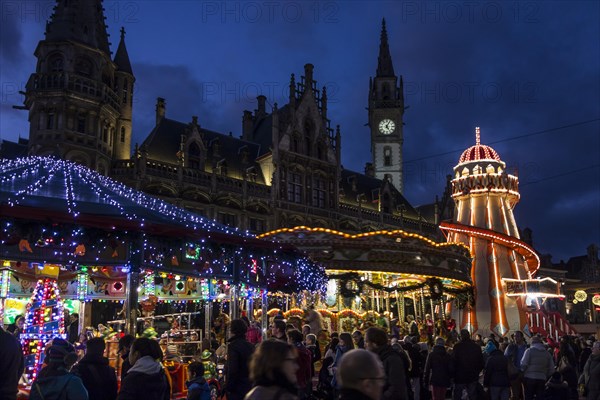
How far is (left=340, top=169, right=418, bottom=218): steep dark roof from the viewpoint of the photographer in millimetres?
46812

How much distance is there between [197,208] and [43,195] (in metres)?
22.7

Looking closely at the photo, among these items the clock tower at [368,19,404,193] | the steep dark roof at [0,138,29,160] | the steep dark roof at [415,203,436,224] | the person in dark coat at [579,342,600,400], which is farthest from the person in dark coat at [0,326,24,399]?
the clock tower at [368,19,404,193]

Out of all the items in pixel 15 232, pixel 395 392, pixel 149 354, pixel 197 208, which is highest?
pixel 197 208

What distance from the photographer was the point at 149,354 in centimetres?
594

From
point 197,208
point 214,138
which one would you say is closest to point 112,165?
point 197,208

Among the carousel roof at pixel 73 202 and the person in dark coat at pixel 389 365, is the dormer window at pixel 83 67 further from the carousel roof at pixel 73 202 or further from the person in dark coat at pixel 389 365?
the person in dark coat at pixel 389 365

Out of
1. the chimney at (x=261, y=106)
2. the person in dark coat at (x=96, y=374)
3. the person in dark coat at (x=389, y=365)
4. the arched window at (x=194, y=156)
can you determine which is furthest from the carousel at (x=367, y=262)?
the chimney at (x=261, y=106)

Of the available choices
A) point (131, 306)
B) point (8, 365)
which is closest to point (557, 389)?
point (131, 306)

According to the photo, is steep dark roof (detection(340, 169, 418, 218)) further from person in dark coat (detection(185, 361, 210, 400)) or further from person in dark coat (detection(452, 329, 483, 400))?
person in dark coat (detection(185, 361, 210, 400))

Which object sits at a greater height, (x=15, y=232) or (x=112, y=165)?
(x=112, y=165)

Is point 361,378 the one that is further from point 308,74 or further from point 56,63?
point 308,74

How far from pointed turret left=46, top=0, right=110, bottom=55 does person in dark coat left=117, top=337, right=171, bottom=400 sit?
101 ft

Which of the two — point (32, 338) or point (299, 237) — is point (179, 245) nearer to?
point (32, 338)

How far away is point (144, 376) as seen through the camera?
18.8ft
